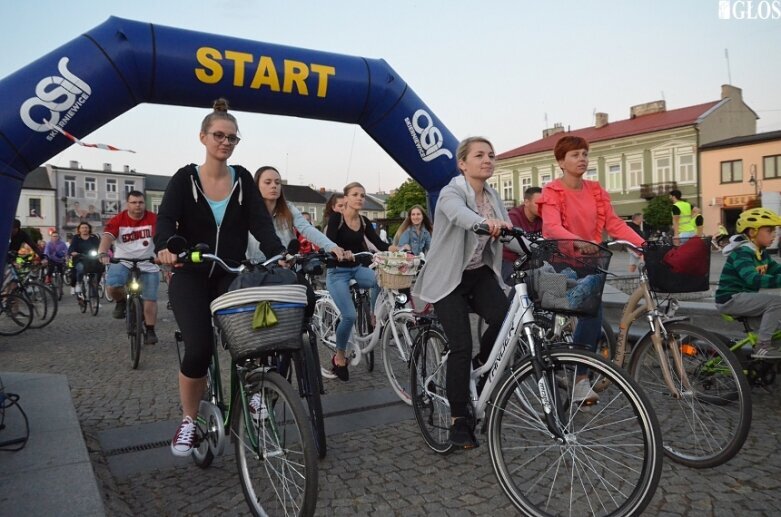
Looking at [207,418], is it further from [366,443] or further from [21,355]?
[21,355]

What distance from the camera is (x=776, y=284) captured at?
14.4 ft

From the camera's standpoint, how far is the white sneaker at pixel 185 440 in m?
3.19

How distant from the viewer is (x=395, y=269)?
17.1ft

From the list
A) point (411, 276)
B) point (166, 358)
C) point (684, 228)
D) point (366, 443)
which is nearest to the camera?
point (366, 443)

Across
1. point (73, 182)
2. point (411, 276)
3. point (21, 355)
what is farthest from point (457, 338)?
point (73, 182)

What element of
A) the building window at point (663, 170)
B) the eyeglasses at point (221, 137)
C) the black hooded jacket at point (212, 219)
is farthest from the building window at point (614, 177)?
the eyeglasses at point (221, 137)

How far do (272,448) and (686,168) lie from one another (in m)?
46.4

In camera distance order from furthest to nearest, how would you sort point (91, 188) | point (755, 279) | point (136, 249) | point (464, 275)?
point (91, 188), point (136, 249), point (755, 279), point (464, 275)

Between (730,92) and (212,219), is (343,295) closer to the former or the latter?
(212,219)

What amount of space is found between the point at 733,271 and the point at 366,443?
3.12 m

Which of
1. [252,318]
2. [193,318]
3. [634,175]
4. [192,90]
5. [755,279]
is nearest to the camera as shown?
[252,318]

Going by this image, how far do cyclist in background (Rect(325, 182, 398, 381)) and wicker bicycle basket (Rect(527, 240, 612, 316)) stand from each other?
2.85 metres

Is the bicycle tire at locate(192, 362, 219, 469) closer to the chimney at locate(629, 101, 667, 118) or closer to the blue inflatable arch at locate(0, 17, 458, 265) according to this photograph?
the blue inflatable arch at locate(0, 17, 458, 265)

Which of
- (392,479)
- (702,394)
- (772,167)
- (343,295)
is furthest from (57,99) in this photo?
(772,167)
